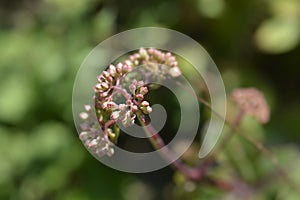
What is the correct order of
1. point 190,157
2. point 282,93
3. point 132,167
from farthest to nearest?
point 282,93, point 132,167, point 190,157

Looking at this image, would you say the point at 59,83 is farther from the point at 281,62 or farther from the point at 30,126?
the point at 281,62

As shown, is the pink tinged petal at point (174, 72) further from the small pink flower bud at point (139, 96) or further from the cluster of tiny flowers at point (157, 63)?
the small pink flower bud at point (139, 96)

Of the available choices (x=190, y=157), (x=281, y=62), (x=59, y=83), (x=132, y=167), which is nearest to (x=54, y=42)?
(x=59, y=83)

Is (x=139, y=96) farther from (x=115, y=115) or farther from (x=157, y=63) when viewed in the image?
(x=157, y=63)

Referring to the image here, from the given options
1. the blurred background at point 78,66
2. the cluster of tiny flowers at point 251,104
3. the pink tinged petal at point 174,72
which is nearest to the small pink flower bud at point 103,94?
the pink tinged petal at point 174,72

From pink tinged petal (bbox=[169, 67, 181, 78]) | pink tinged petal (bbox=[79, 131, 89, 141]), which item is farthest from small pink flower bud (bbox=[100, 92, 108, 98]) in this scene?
pink tinged petal (bbox=[169, 67, 181, 78])

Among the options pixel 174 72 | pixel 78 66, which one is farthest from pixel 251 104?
pixel 78 66

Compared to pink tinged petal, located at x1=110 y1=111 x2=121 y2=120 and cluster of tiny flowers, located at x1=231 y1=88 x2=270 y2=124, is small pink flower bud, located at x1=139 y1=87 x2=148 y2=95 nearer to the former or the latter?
pink tinged petal, located at x1=110 y1=111 x2=121 y2=120
